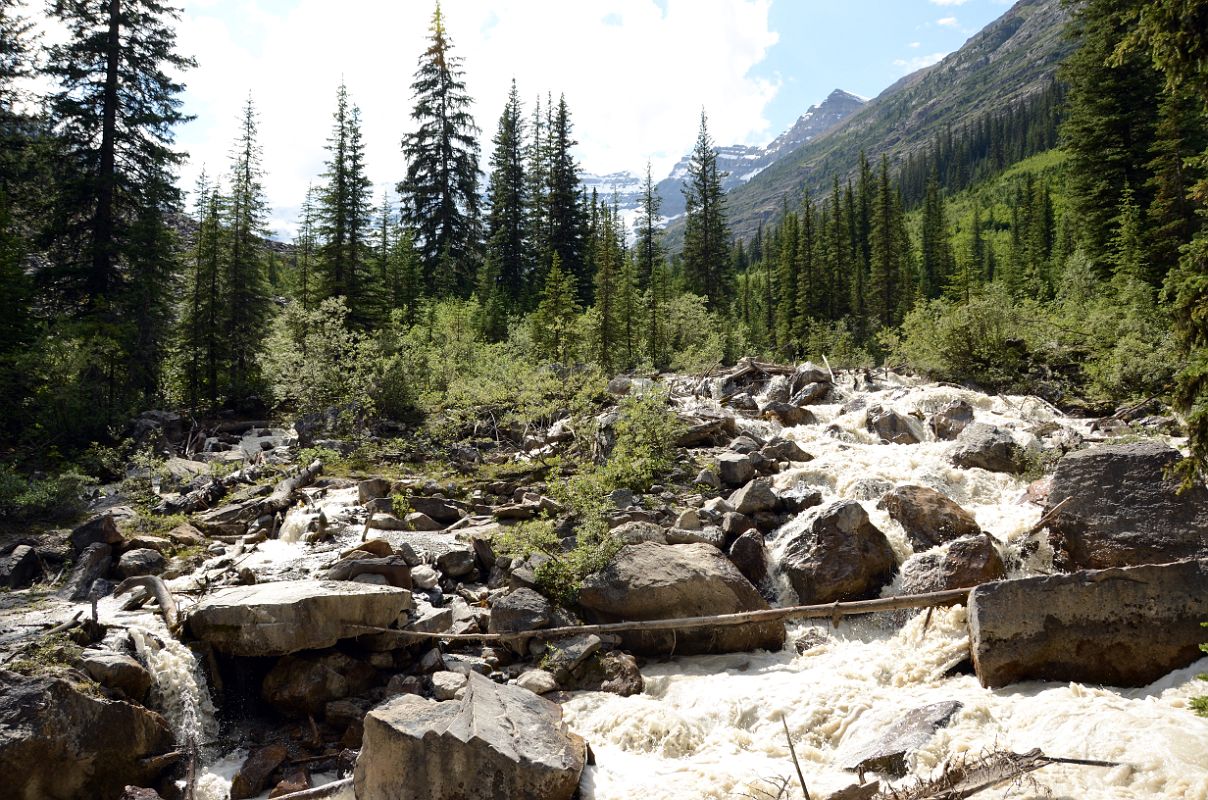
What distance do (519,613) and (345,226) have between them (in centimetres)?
2775

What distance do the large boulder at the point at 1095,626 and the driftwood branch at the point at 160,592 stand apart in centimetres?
1009

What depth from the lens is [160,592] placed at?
9.46 metres

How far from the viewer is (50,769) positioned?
6.35m

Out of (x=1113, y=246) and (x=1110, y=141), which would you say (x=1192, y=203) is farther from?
(x=1110, y=141)

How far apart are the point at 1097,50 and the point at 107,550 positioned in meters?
35.4

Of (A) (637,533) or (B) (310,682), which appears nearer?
(B) (310,682)

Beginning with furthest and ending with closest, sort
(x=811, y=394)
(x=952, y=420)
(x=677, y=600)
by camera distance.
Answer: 1. (x=811, y=394)
2. (x=952, y=420)
3. (x=677, y=600)

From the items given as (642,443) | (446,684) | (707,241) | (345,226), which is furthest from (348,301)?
(707,241)

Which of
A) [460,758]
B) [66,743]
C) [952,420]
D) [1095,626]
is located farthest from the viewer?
[952,420]

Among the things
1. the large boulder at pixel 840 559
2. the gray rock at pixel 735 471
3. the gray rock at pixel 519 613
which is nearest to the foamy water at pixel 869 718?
the large boulder at pixel 840 559

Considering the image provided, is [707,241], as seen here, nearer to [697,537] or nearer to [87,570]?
[697,537]

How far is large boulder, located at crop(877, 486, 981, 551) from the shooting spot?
10.8 meters

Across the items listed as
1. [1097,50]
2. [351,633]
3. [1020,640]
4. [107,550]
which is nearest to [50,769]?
[351,633]

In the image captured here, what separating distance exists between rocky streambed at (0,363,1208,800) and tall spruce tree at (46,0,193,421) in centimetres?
1446
